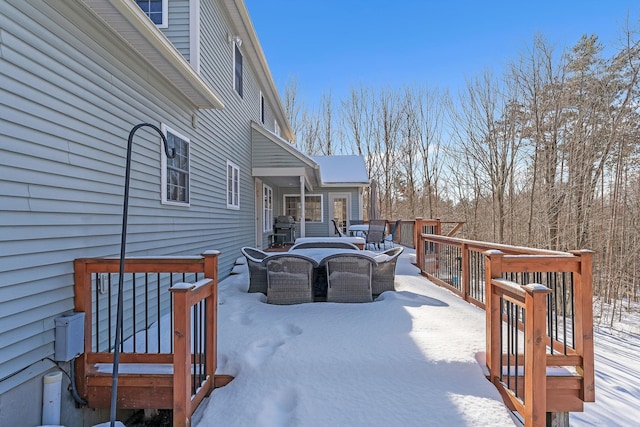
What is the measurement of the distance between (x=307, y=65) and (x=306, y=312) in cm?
2234

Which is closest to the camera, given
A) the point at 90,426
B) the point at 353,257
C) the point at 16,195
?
the point at 16,195

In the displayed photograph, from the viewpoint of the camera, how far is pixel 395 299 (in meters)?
4.71

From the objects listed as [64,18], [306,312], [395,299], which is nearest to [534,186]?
[395,299]

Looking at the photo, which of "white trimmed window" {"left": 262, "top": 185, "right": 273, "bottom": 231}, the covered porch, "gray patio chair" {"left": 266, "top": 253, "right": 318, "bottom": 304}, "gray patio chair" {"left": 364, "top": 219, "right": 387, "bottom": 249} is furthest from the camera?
the covered porch

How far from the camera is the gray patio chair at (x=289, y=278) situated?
183 inches

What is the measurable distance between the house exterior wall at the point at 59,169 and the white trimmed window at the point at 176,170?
0.12 meters

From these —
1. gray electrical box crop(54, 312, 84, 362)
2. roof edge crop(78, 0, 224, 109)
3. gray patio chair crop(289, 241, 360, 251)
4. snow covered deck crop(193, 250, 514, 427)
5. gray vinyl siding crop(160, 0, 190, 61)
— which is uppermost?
gray vinyl siding crop(160, 0, 190, 61)

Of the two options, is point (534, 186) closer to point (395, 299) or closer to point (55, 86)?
point (395, 299)

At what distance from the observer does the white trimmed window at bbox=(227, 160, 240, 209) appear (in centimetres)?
749

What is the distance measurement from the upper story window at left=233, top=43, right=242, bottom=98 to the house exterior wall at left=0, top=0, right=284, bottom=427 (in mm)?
3593

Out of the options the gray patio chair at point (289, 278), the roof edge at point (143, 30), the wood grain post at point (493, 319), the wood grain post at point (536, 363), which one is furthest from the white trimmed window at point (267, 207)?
the wood grain post at point (536, 363)

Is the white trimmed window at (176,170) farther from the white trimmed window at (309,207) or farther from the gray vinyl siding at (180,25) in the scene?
the white trimmed window at (309,207)

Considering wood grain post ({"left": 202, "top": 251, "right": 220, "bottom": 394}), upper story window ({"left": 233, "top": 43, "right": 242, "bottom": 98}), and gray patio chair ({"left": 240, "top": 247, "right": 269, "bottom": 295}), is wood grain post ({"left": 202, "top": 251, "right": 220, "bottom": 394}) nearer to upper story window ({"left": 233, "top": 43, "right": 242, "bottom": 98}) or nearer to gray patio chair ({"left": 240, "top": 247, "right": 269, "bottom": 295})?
gray patio chair ({"left": 240, "top": 247, "right": 269, "bottom": 295})

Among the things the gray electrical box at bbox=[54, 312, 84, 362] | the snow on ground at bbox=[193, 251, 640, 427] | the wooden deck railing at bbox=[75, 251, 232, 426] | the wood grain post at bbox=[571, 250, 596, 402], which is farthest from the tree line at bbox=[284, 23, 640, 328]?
the gray electrical box at bbox=[54, 312, 84, 362]
